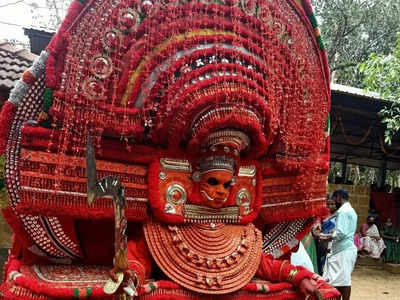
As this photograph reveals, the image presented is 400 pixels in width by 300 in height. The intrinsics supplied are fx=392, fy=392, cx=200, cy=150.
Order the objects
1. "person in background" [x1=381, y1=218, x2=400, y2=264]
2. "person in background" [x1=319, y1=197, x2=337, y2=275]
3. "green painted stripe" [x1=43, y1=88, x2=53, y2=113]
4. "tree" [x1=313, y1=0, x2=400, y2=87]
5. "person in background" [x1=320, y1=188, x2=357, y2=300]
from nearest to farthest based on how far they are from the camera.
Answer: "green painted stripe" [x1=43, y1=88, x2=53, y2=113] → "person in background" [x1=320, y1=188, x2=357, y2=300] → "person in background" [x1=319, y1=197, x2=337, y2=275] → "person in background" [x1=381, y1=218, x2=400, y2=264] → "tree" [x1=313, y1=0, x2=400, y2=87]

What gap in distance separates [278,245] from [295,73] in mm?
1013

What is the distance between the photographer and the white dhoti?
4.28 metres

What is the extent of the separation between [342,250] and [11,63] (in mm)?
4596

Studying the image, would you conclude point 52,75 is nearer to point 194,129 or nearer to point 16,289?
point 194,129

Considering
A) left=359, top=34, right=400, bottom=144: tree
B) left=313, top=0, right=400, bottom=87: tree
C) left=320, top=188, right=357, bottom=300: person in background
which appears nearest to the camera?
left=320, top=188, right=357, bottom=300: person in background

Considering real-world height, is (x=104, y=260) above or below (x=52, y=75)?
below

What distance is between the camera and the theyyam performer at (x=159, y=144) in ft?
5.21

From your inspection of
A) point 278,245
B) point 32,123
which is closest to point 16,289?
point 32,123

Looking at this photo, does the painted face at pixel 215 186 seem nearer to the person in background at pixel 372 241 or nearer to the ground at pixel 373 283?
the ground at pixel 373 283

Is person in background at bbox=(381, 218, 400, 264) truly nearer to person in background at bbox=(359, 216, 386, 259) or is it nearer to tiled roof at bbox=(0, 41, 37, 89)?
person in background at bbox=(359, 216, 386, 259)

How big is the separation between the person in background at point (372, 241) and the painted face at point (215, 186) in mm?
6915

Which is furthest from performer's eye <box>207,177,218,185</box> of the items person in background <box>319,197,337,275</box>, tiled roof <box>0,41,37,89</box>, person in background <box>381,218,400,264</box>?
person in background <box>381,218,400,264</box>

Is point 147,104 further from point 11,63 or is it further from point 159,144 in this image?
point 11,63

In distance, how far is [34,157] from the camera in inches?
62.1
